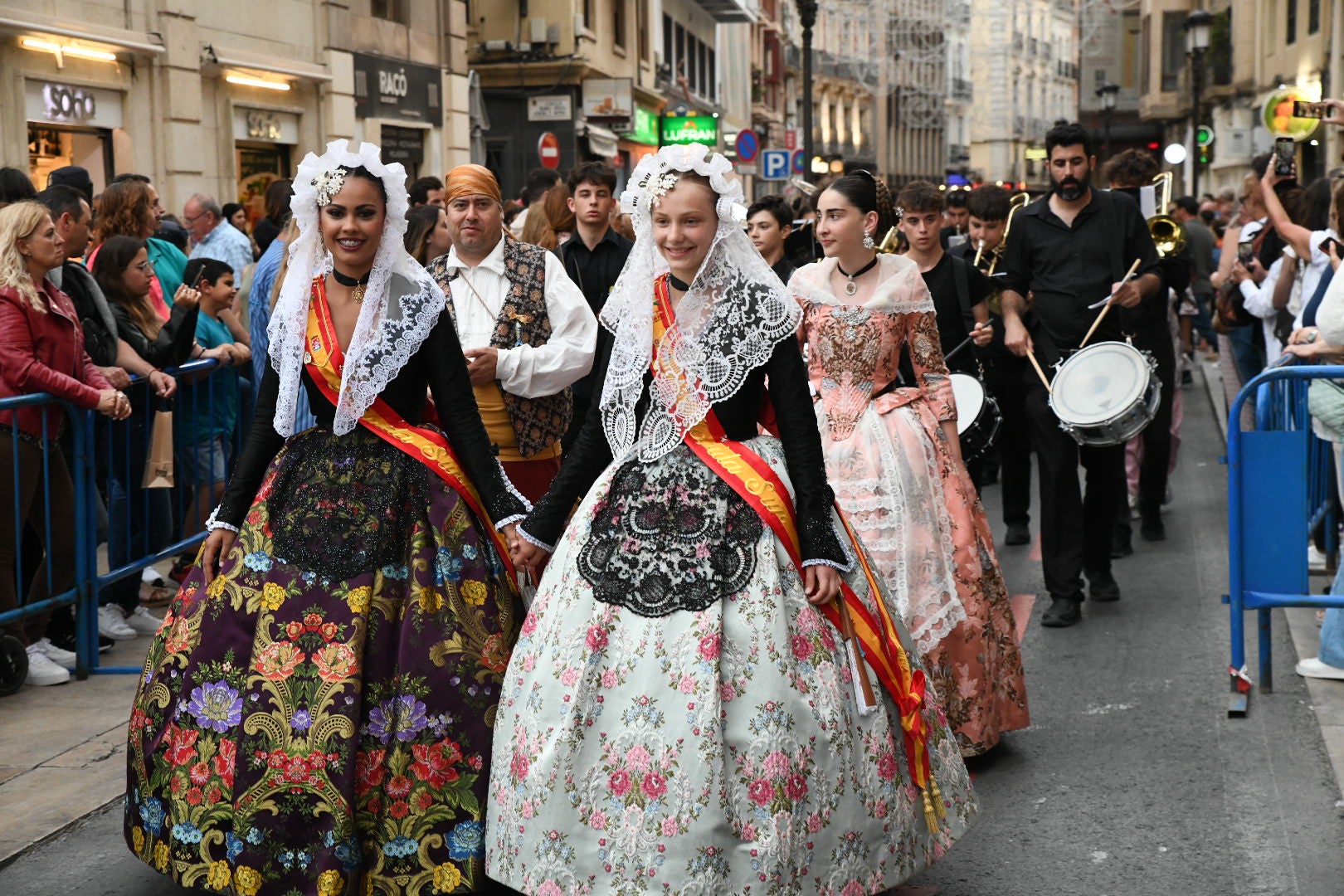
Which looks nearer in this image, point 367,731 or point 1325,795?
point 367,731

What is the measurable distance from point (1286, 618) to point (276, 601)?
5.11m

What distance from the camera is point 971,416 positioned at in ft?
24.6

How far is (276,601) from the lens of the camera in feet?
14.0

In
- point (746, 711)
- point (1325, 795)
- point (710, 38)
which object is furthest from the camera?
point (710, 38)

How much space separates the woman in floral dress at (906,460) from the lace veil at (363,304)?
5.25ft

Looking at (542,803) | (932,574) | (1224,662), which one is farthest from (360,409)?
(1224,662)

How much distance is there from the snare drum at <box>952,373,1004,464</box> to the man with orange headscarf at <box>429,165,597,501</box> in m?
2.01

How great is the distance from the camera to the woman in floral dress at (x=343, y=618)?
4.11 metres

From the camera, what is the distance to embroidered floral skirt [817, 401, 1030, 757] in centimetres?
547

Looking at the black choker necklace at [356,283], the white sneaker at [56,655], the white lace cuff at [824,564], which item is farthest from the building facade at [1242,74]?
the white lace cuff at [824,564]

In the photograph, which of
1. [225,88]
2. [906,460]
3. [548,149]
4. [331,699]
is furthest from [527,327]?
[548,149]

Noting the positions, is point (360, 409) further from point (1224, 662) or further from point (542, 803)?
point (1224, 662)

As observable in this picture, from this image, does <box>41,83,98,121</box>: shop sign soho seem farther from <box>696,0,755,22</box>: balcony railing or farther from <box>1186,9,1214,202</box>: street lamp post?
<box>696,0,755,22</box>: balcony railing

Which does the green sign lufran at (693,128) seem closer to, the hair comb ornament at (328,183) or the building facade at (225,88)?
the building facade at (225,88)
